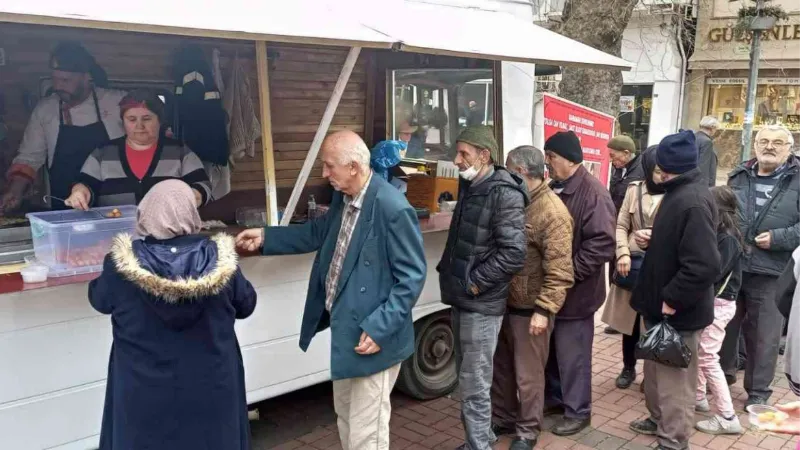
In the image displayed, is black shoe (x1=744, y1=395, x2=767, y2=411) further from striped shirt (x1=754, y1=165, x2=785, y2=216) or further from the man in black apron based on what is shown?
the man in black apron

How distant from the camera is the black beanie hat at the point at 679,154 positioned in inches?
133

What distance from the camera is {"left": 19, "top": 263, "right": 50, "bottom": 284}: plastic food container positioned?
277 cm

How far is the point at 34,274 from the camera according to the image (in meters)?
2.78

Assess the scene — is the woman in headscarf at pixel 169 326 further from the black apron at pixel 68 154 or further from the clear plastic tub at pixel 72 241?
the black apron at pixel 68 154

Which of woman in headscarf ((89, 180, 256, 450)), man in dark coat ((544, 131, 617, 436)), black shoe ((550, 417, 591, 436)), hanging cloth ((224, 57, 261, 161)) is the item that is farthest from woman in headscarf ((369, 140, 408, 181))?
black shoe ((550, 417, 591, 436))

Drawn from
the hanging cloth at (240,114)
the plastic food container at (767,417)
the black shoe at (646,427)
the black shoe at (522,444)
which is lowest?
the black shoe at (646,427)

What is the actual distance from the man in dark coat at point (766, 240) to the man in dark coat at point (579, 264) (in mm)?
1271

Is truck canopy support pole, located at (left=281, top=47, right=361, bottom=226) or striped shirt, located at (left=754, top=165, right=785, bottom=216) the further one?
striped shirt, located at (left=754, top=165, right=785, bottom=216)

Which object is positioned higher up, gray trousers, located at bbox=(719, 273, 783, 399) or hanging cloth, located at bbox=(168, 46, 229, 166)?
hanging cloth, located at bbox=(168, 46, 229, 166)

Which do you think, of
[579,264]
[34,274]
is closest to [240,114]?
[34,274]

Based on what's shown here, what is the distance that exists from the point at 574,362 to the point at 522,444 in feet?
1.95

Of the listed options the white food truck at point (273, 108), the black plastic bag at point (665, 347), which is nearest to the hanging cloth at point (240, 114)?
the white food truck at point (273, 108)

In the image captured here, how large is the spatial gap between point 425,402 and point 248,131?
227 cm

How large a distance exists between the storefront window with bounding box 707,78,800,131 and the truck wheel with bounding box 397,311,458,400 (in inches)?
478
